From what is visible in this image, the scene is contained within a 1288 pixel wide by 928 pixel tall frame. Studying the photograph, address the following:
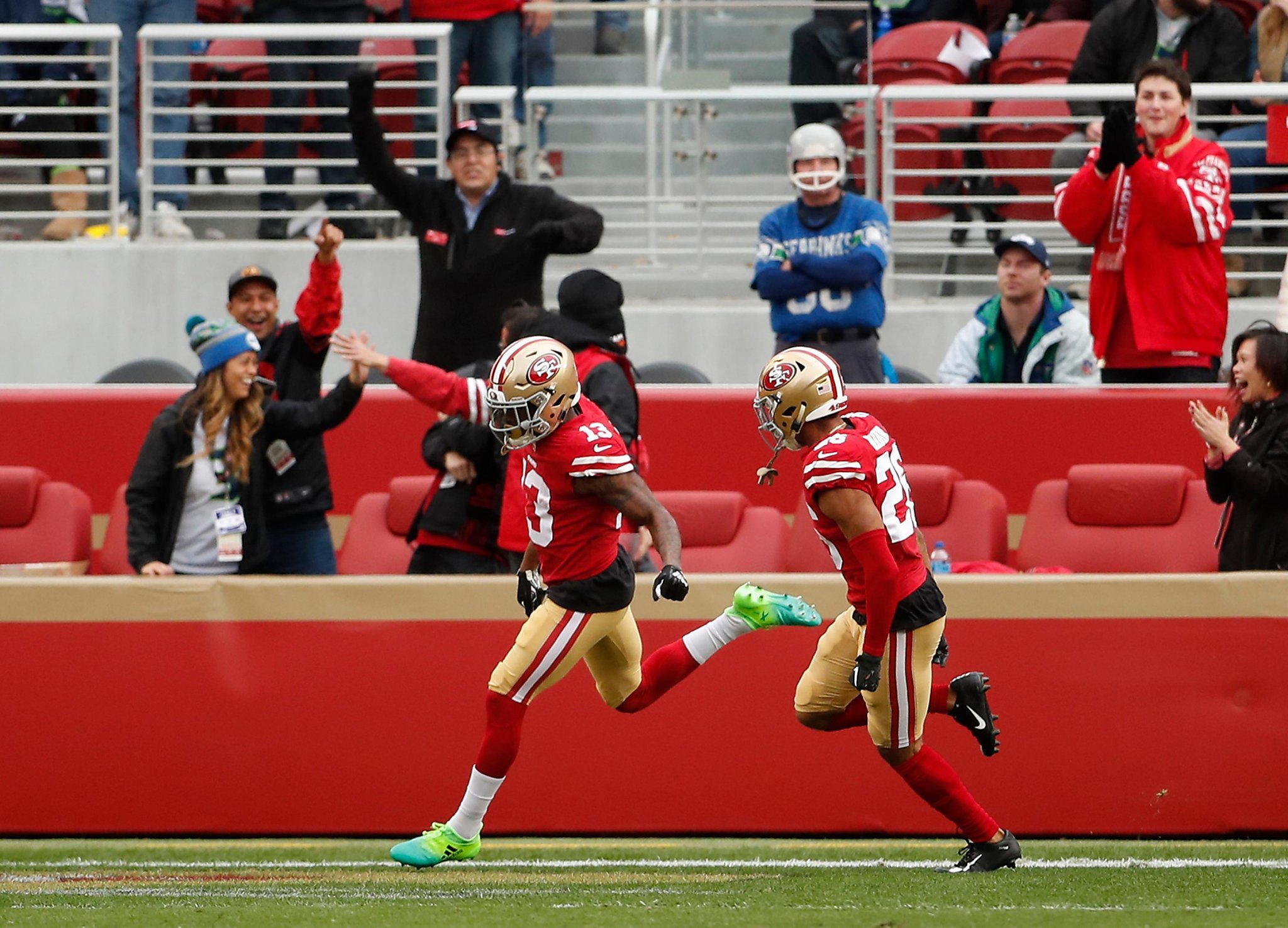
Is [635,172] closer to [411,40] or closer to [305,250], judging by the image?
[411,40]

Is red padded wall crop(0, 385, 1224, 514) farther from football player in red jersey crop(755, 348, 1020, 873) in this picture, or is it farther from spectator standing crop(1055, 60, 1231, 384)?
football player in red jersey crop(755, 348, 1020, 873)

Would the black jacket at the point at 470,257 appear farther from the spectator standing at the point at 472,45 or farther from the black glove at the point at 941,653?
the black glove at the point at 941,653

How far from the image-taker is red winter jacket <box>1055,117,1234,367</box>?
9562 mm

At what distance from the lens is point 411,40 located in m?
14.1

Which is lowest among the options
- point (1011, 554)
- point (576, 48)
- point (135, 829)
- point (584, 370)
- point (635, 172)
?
point (135, 829)

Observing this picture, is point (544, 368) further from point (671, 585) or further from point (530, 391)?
point (671, 585)

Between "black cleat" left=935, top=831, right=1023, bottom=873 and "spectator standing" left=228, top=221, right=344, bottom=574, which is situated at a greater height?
"spectator standing" left=228, top=221, right=344, bottom=574

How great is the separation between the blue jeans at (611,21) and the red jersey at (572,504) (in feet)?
31.9

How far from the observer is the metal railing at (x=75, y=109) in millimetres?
12680

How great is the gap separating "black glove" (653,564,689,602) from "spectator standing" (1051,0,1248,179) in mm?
6427

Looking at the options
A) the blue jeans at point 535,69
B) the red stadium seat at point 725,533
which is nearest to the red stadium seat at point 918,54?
the blue jeans at point 535,69

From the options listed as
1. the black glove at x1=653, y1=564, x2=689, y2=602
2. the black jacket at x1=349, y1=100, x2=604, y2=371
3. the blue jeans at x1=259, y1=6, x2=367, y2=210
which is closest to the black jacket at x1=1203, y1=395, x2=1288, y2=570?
the black glove at x1=653, y1=564, x2=689, y2=602

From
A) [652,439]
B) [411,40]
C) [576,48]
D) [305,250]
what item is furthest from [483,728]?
[576,48]

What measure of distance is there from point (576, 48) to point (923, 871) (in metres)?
11.0
